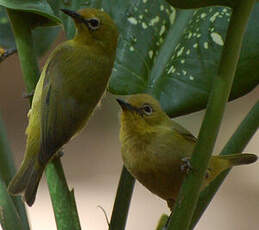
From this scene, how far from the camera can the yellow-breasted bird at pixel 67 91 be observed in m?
0.87

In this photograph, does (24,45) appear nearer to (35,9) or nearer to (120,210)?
(35,9)

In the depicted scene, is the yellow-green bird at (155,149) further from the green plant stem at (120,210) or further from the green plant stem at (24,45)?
the green plant stem at (24,45)

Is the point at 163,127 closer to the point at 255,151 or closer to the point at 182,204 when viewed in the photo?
the point at 182,204

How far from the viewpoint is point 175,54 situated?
1.07m

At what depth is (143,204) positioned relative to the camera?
7.40 ft

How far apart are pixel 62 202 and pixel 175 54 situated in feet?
1.10

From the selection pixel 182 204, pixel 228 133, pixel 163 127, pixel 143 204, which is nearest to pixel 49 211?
pixel 143 204

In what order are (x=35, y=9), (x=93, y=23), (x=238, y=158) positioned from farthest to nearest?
(x=238, y=158), (x=93, y=23), (x=35, y=9)

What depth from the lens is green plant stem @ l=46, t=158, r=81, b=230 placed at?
864 millimetres

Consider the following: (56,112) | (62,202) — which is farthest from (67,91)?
(62,202)

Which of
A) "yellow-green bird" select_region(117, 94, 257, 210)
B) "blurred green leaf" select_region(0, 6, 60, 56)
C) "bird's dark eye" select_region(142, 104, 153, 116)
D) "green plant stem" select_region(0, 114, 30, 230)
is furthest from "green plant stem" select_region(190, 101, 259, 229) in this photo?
"blurred green leaf" select_region(0, 6, 60, 56)

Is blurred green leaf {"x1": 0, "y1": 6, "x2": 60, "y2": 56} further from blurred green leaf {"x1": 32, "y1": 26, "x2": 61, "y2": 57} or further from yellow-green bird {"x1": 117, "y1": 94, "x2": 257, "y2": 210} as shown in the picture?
yellow-green bird {"x1": 117, "y1": 94, "x2": 257, "y2": 210}

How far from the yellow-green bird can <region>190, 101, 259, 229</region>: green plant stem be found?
0.12 feet

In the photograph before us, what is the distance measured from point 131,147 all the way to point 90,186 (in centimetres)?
126
